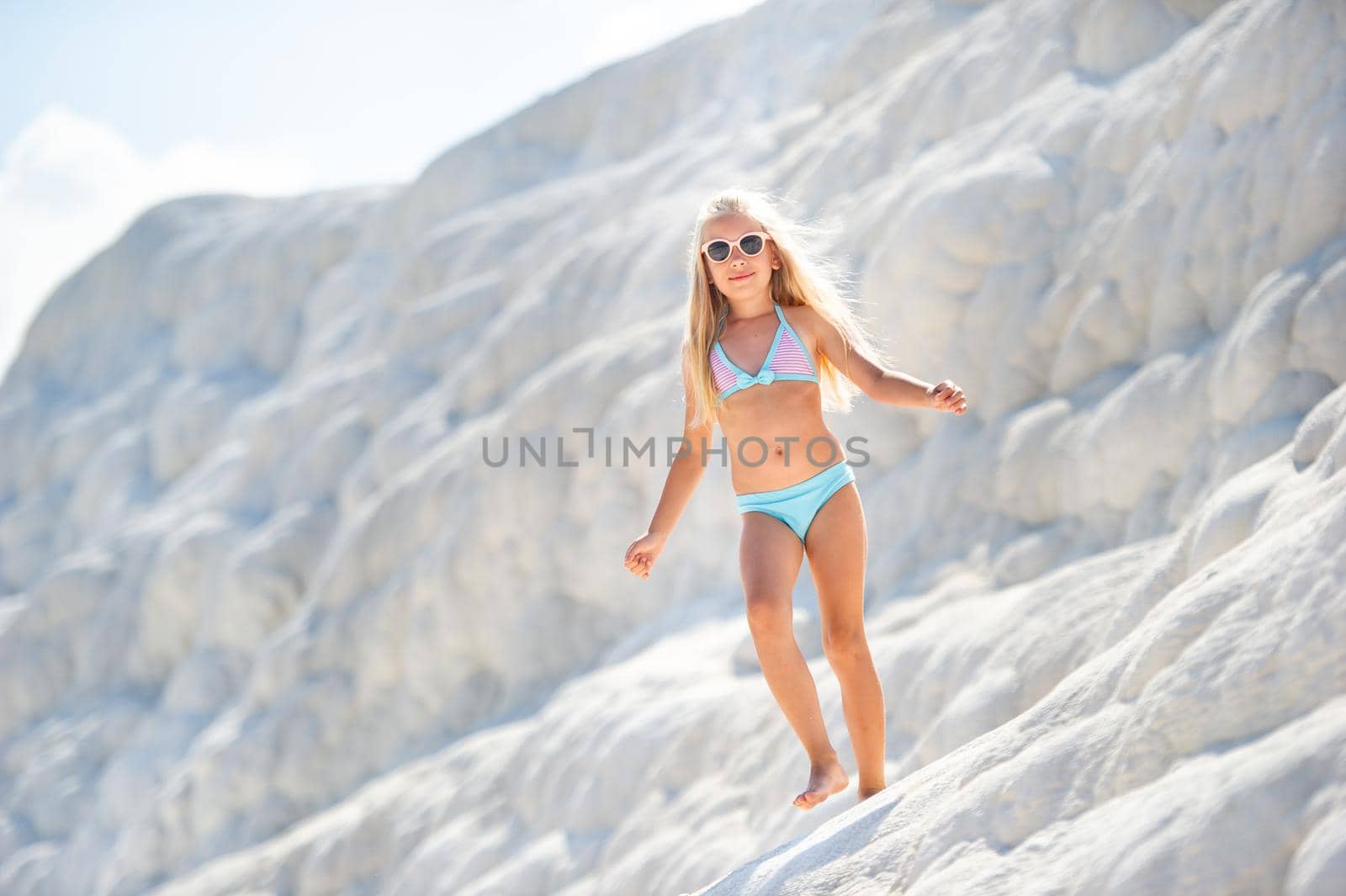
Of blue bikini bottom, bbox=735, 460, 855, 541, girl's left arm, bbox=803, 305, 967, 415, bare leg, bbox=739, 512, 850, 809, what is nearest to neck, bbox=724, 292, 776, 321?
girl's left arm, bbox=803, 305, 967, 415

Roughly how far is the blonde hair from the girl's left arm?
32mm

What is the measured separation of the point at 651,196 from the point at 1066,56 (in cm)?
640

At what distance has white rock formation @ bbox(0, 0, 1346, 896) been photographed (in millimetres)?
2842

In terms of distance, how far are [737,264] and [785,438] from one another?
1.88 feet

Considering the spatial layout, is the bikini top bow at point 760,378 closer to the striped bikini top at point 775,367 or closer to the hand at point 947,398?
the striped bikini top at point 775,367

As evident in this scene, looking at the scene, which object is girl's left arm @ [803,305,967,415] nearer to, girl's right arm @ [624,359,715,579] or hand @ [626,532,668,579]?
girl's right arm @ [624,359,715,579]

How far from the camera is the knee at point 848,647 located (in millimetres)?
3896

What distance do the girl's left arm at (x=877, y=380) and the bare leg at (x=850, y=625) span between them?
1.07 feet

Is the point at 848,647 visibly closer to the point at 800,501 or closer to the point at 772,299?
the point at 800,501

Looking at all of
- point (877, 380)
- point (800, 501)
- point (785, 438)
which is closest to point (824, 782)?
point (800, 501)

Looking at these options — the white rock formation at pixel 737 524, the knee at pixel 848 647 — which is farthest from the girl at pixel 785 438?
the white rock formation at pixel 737 524

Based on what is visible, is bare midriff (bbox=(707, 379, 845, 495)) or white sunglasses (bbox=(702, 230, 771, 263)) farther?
white sunglasses (bbox=(702, 230, 771, 263))

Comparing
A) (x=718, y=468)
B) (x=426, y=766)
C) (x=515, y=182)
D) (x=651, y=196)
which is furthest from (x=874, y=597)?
(x=515, y=182)

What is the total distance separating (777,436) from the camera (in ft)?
13.4
